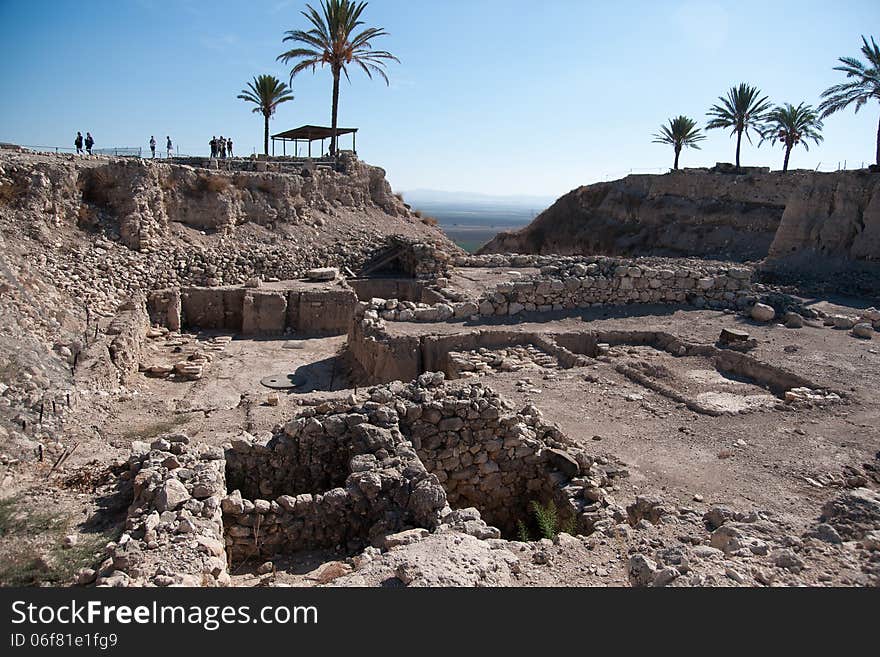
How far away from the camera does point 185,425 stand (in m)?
7.41

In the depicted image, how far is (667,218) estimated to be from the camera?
31.3 metres

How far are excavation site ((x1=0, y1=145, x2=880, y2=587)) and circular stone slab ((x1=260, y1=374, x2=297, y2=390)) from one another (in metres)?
0.11

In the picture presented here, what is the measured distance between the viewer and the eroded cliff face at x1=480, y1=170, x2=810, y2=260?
2739 centimetres

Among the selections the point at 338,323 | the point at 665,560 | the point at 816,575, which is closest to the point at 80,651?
the point at 665,560

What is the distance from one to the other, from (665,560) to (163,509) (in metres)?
3.69

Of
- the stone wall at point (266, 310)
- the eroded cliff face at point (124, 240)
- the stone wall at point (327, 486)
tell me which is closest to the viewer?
the stone wall at point (327, 486)

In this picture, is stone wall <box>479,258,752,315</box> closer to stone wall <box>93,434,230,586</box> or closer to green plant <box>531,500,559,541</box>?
green plant <box>531,500,559,541</box>

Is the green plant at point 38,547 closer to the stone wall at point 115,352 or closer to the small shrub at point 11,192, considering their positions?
the stone wall at point 115,352

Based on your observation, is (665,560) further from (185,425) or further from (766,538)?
(185,425)

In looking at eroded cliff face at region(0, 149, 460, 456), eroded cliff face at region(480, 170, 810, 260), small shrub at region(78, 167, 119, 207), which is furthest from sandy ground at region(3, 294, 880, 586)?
eroded cliff face at region(480, 170, 810, 260)

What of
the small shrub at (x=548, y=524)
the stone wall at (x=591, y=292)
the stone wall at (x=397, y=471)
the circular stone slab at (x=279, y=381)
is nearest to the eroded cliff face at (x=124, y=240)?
the circular stone slab at (x=279, y=381)

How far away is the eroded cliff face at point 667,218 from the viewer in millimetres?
27391

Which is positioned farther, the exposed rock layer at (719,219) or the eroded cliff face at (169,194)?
the exposed rock layer at (719,219)

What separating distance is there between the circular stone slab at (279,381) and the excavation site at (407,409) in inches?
4.2
